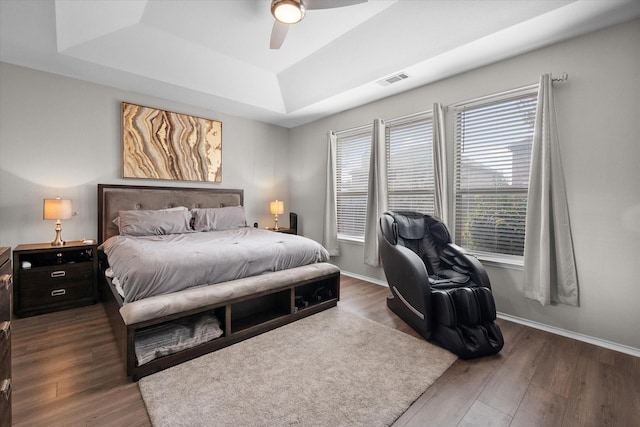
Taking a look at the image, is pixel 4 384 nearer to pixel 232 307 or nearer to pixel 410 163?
pixel 232 307

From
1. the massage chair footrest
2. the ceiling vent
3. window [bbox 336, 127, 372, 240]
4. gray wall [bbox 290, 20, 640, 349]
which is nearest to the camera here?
the massage chair footrest

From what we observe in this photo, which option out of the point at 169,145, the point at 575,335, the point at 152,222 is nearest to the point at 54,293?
the point at 152,222

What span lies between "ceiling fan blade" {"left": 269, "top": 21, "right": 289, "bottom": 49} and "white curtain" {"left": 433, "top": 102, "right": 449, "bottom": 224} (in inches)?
73.0

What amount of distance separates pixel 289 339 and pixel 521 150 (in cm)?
282

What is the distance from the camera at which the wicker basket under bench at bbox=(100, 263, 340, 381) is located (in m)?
1.89

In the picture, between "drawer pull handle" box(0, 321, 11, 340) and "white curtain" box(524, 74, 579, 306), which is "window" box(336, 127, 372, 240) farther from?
"drawer pull handle" box(0, 321, 11, 340)

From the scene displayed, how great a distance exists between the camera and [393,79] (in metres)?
3.37

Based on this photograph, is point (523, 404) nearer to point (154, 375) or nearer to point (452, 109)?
point (154, 375)

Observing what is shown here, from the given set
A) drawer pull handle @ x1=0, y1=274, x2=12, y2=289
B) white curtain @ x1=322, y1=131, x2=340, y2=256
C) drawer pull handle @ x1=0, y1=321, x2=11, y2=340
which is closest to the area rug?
drawer pull handle @ x1=0, y1=321, x2=11, y2=340

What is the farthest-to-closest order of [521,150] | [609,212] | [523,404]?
[521,150], [609,212], [523,404]

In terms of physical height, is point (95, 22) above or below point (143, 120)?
above

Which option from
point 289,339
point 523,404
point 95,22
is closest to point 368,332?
point 289,339

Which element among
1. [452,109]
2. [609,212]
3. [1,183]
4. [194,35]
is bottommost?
[609,212]

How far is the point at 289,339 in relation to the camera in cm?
240
